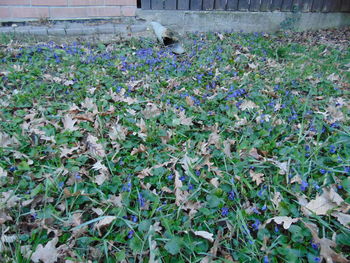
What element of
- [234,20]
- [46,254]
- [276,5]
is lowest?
[46,254]

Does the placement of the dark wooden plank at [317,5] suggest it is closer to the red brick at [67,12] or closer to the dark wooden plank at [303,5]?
the dark wooden plank at [303,5]

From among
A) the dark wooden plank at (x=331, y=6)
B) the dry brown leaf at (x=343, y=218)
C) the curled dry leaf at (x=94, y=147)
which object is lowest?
the dry brown leaf at (x=343, y=218)

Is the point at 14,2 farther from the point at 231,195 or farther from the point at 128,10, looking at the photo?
the point at 231,195

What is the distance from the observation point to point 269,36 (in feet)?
16.4

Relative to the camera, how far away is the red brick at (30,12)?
3881 millimetres

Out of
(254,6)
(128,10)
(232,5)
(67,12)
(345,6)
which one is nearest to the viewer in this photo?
(67,12)

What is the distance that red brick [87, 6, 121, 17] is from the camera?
13.6 ft

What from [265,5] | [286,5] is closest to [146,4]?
[265,5]

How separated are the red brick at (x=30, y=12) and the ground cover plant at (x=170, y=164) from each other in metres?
1.02

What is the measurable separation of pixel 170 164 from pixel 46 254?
96 centimetres

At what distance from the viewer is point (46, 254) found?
4.23ft

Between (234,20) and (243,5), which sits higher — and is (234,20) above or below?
below

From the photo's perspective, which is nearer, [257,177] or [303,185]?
[303,185]

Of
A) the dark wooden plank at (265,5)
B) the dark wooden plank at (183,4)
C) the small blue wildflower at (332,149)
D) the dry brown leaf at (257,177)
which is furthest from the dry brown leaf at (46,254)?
the dark wooden plank at (265,5)
